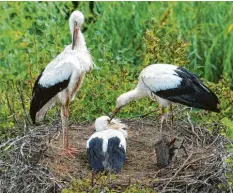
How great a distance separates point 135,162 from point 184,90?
824mm

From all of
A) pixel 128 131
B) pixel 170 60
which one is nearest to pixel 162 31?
pixel 170 60

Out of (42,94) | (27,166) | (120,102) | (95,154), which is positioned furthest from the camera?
(120,102)

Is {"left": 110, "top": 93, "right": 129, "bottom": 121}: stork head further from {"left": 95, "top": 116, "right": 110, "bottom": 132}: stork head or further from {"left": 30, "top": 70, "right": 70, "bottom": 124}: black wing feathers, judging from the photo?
{"left": 30, "top": 70, "right": 70, "bottom": 124}: black wing feathers

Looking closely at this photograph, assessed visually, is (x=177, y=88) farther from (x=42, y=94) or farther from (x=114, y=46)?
(x=114, y=46)

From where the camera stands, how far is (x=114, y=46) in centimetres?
1495

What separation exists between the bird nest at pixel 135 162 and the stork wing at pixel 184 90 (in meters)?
0.44

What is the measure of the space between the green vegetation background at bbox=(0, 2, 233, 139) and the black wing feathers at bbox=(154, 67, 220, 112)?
52 centimetres

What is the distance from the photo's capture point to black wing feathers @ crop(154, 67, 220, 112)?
35.9 ft

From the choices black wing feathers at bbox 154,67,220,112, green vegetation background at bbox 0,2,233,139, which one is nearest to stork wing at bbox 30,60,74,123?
green vegetation background at bbox 0,2,233,139

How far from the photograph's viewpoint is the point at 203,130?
11.6 m

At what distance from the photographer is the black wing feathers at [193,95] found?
35.9ft

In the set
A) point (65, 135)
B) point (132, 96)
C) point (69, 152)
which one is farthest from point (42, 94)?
point (132, 96)

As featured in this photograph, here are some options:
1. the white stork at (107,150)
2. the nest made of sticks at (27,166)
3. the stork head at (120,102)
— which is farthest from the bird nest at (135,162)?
the stork head at (120,102)

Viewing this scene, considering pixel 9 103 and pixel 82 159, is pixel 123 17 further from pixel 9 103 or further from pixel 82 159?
pixel 82 159
